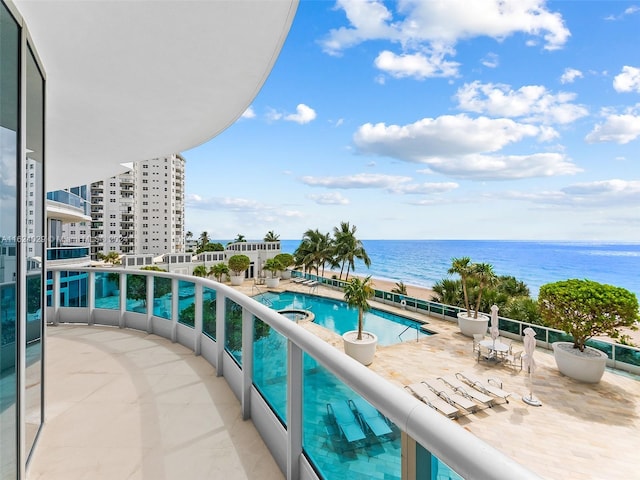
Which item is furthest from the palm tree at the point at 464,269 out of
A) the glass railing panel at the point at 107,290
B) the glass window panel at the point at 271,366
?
the glass window panel at the point at 271,366

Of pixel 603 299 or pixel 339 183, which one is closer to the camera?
pixel 603 299

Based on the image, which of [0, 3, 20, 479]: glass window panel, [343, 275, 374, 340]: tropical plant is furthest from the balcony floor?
[343, 275, 374, 340]: tropical plant

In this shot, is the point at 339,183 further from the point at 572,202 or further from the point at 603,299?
the point at 603,299

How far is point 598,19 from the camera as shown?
128ft

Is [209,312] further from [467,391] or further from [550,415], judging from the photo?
[550,415]

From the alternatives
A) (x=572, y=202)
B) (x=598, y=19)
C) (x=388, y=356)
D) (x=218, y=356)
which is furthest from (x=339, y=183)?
(x=218, y=356)

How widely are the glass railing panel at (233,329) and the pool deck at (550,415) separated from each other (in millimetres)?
6035

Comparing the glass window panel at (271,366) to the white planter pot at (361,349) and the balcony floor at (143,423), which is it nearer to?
the balcony floor at (143,423)

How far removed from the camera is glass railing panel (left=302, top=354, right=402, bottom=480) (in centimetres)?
103

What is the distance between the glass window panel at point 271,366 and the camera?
2020mm

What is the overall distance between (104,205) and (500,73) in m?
81.6

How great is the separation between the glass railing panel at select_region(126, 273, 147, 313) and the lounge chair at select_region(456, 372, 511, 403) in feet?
30.3

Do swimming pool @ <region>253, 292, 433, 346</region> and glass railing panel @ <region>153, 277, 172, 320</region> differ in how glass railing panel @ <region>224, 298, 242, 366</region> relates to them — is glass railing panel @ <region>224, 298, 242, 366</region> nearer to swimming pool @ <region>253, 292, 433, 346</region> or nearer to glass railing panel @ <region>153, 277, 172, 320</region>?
glass railing panel @ <region>153, 277, 172, 320</region>

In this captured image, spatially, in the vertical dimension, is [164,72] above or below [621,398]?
above
